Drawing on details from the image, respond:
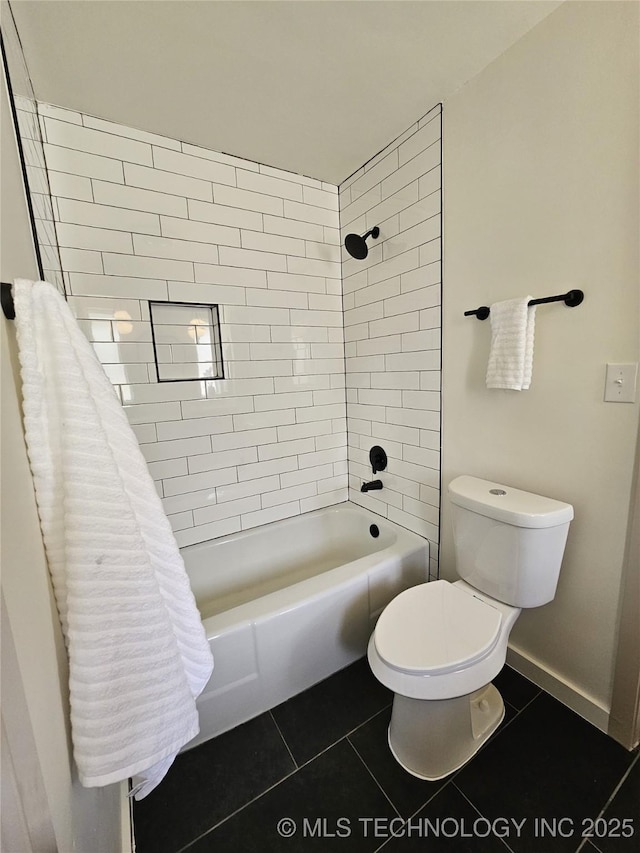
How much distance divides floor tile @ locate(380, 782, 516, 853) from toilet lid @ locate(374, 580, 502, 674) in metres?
0.44

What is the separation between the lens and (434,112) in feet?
4.76

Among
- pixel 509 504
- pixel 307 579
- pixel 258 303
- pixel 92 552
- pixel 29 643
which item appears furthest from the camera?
pixel 258 303

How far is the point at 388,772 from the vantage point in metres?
1.12

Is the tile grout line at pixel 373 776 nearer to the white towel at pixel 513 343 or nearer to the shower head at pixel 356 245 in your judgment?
the white towel at pixel 513 343

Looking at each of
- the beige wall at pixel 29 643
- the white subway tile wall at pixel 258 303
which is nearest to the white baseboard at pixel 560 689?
the white subway tile wall at pixel 258 303

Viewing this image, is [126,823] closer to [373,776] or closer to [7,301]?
[373,776]

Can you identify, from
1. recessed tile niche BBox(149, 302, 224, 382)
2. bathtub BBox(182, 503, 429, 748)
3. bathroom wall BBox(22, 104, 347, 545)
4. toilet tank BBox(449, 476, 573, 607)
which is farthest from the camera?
recessed tile niche BBox(149, 302, 224, 382)

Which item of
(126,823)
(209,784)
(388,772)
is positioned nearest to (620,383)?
(388,772)

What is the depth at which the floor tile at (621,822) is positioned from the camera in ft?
3.06

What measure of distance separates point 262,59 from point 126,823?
7.98 feet

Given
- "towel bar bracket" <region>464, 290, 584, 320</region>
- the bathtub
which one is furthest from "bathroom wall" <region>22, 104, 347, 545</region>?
"towel bar bracket" <region>464, 290, 584, 320</region>

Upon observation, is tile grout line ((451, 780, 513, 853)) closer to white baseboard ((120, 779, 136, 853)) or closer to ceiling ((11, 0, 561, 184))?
white baseboard ((120, 779, 136, 853))

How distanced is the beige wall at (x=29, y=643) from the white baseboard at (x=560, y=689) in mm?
1475

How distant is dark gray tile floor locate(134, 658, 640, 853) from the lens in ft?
3.16
